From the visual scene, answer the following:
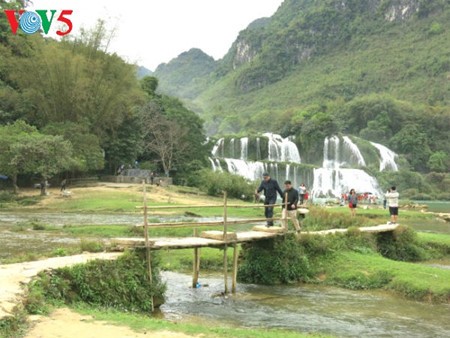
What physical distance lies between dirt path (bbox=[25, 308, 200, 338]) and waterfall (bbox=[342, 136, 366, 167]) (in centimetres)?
7667

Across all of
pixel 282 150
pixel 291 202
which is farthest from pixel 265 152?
pixel 291 202

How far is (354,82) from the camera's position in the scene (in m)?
148

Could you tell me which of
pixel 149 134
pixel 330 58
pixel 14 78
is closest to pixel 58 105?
pixel 14 78

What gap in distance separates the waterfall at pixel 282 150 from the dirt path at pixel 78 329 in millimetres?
68802

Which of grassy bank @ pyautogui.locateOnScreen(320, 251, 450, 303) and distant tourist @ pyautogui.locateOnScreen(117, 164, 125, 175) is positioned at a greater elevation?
distant tourist @ pyautogui.locateOnScreen(117, 164, 125, 175)

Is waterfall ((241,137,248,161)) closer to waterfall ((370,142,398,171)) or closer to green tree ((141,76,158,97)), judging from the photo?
green tree ((141,76,158,97))

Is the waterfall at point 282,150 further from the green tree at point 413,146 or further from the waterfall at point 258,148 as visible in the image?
the green tree at point 413,146

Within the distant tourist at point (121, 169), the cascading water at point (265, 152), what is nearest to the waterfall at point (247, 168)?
the cascading water at point (265, 152)

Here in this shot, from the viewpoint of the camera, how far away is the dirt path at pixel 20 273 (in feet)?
25.6

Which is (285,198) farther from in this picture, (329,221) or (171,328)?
(171,328)

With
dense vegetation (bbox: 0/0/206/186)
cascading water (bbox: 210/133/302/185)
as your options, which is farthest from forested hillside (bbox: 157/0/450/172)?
dense vegetation (bbox: 0/0/206/186)

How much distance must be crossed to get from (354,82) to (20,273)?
14739 cm

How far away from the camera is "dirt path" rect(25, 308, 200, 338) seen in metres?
7.26

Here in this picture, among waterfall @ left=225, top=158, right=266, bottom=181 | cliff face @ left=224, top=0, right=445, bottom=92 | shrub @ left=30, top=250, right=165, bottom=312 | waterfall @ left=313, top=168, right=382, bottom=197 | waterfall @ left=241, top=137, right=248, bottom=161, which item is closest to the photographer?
shrub @ left=30, top=250, right=165, bottom=312
